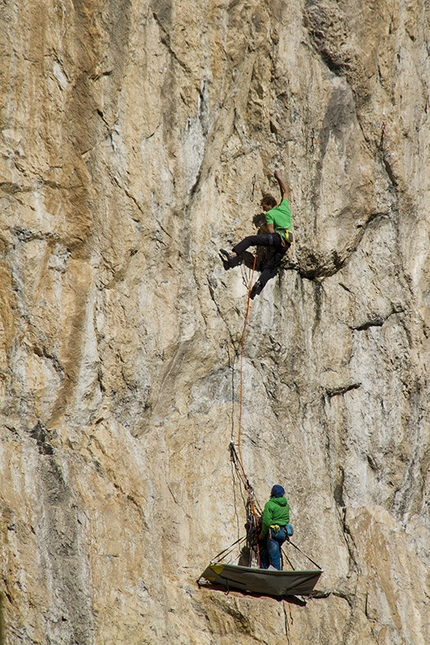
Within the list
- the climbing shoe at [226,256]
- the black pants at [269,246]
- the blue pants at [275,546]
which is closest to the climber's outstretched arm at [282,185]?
the black pants at [269,246]

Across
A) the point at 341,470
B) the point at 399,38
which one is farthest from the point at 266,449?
the point at 399,38

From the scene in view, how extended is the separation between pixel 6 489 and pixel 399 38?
9.11 m

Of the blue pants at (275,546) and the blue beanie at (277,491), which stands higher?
the blue beanie at (277,491)

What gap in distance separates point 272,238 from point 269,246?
0.87 ft

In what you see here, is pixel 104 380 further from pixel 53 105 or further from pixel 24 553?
pixel 53 105

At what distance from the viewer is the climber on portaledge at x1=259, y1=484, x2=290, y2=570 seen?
9195 millimetres

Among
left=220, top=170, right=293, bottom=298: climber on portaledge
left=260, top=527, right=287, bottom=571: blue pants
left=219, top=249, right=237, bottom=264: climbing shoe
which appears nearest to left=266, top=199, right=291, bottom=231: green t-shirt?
left=220, top=170, right=293, bottom=298: climber on portaledge

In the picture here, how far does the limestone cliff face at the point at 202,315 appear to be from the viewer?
8.23 meters

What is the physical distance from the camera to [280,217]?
32.2 feet

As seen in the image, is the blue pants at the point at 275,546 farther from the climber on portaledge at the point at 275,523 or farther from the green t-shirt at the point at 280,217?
the green t-shirt at the point at 280,217

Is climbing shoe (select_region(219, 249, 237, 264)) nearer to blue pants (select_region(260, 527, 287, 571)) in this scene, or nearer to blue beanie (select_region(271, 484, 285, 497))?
blue beanie (select_region(271, 484, 285, 497))

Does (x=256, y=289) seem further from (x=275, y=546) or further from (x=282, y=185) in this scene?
(x=275, y=546)

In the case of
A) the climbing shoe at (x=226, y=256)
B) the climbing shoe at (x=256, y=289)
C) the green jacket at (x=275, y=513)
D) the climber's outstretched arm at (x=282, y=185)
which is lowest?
the green jacket at (x=275, y=513)

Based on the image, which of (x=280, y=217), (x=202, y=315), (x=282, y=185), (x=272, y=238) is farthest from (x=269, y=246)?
(x=202, y=315)
